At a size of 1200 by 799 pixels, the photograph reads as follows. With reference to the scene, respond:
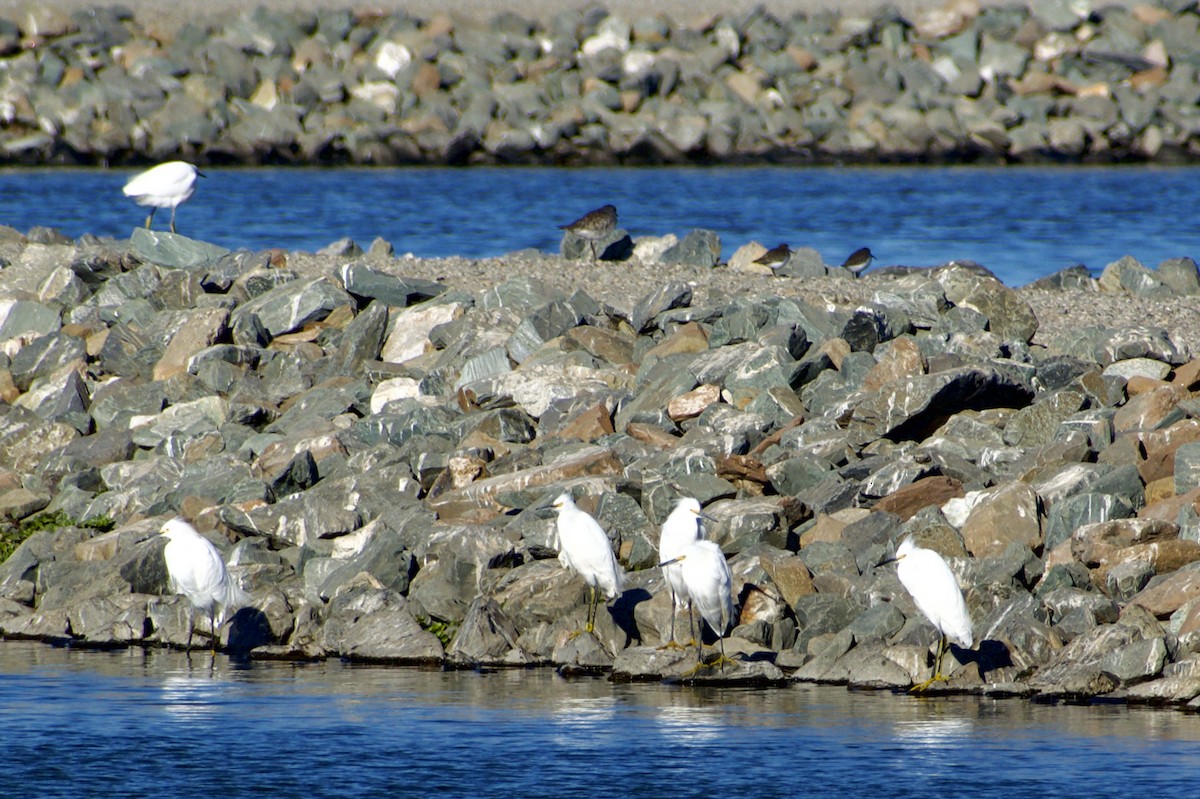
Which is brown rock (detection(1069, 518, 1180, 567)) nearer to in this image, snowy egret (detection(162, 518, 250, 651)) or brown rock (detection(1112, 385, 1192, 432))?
brown rock (detection(1112, 385, 1192, 432))

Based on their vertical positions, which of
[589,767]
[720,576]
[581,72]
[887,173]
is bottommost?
[589,767]

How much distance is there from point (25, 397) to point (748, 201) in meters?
26.2

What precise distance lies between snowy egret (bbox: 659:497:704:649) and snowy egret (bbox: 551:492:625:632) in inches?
Answer: 14.5

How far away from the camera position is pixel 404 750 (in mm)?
9602

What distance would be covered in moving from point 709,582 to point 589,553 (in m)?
0.92

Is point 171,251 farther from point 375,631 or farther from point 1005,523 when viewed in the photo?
point 1005,523

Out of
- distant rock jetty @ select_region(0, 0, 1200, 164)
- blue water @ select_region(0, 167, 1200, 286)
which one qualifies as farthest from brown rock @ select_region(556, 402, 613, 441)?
distant rock jetty @ select_region(0, 0, 1200, 164)

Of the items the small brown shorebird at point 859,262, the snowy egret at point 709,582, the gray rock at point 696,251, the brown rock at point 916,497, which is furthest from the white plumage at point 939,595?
the small brown shorebird at point 859,262

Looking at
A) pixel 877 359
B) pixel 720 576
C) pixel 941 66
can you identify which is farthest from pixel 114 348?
pixel 941 66

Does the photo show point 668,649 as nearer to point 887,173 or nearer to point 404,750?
point 404,750

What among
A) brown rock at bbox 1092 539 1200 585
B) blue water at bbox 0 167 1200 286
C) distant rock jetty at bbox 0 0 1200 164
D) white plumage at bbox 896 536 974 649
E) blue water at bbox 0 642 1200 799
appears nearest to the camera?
blue water at bbox 0 642 1200 799

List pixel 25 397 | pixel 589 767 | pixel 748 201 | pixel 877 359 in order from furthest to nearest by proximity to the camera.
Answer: pixel 748 201
pixel 25 397
pixel 877 359
pixel 589 767

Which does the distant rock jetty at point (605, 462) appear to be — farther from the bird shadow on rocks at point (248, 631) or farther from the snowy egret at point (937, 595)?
the snowy egret at point (937, 595)

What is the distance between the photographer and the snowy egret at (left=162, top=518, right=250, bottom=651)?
38.4 feet
